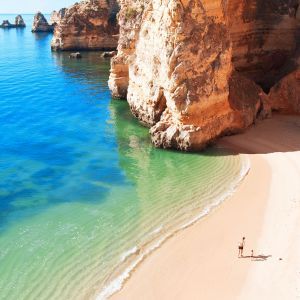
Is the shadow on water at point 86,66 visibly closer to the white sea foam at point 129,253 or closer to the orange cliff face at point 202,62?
the orange cliff face at point 202,62

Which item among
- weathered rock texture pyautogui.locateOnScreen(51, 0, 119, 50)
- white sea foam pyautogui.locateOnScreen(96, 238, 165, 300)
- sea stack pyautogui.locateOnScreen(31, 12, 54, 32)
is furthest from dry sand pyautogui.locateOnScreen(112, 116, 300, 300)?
sea stack pyautogui.locateOnScreen(31, 12, 54, 32)

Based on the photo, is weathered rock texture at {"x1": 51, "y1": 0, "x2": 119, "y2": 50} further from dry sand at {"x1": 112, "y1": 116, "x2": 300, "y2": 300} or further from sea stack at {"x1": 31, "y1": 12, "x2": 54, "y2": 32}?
dry sand at {"x1": 112, "y1": 116, "x2": 300, "y2": 300}

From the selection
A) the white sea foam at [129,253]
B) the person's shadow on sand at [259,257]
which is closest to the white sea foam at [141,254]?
the white sea foam at [129,253]

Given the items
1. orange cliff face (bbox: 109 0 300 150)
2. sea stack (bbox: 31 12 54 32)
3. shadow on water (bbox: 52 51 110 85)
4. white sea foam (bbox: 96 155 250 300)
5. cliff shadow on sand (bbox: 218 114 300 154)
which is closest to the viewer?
white sea foam (bbox: 96 155 250 300)

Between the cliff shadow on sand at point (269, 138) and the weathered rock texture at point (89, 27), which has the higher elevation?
the weathered rock texture at point (89, 27)

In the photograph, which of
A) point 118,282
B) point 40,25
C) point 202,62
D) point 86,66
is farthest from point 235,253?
point 40,25

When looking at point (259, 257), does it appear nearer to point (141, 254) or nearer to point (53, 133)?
point (141, 254)
